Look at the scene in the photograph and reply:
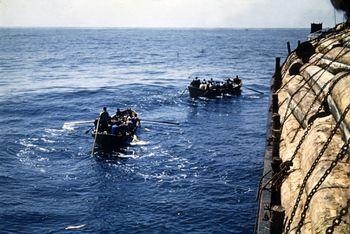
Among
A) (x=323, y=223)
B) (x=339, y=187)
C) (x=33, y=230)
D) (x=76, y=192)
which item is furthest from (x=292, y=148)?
(x=76, y=192)

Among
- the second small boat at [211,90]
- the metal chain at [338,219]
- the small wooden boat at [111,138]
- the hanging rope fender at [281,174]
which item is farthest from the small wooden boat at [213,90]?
the metal chain at [338,219]

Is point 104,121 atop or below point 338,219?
below

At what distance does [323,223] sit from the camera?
19.7ft

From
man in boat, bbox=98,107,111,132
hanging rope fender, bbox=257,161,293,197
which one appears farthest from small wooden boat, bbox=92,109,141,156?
hanging rope fender, bbox=257,161,293,197

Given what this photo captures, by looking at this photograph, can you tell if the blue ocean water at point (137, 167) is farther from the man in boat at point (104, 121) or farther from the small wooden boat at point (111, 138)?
the man in boat at point (104, 121)

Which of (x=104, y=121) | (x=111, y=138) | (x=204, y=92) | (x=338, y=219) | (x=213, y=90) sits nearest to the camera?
(x=338, y=219)

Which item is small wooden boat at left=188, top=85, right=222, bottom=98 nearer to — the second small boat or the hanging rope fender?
the second small boat

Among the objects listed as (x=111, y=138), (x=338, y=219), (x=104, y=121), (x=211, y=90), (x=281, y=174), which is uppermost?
(x=338, y=219)

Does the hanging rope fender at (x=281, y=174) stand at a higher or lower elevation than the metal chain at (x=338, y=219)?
lower

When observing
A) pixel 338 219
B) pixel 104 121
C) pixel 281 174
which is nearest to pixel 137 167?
pixel 104 121

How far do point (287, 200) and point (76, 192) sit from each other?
51.2 feet

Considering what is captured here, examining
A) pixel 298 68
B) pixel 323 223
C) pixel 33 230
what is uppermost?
pixel 298 68

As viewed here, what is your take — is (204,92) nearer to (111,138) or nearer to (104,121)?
(104,121)

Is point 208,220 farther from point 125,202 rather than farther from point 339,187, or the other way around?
point 339,187
